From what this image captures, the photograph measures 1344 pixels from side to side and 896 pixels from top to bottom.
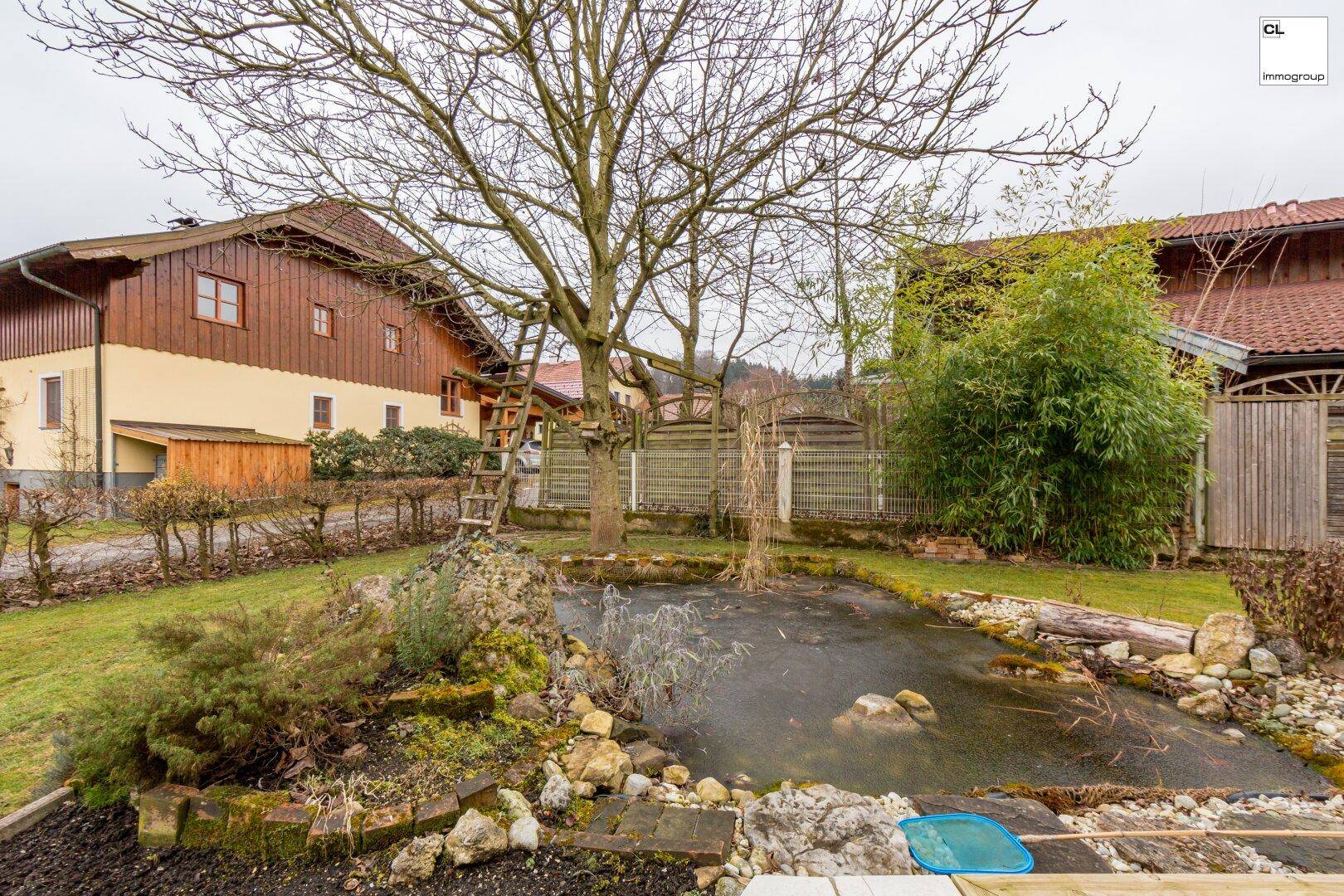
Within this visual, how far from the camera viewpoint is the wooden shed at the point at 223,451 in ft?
34.9

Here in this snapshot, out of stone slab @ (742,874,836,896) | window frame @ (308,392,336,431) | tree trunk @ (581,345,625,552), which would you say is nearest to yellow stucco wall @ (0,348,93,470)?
window frame @ (308,392,336,431)

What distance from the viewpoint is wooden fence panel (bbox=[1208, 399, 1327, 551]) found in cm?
639

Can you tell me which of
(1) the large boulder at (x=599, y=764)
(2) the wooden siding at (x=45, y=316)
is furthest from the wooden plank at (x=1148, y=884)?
(2) the wooden siding at (x=45, y=316)

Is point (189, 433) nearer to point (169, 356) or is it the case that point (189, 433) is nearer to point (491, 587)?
point (169, 356)

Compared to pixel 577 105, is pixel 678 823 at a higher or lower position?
lower

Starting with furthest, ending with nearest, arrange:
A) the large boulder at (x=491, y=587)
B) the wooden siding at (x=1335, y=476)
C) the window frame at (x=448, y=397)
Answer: the window frame at (x=448, y=397) < the wooden siding at (x=1335, y=476) < the large boulder at (x=491, y=587)

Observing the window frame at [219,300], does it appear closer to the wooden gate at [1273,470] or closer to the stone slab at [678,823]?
the stone slab at [678,823]

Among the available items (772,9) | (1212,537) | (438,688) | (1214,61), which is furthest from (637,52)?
(1212,537)

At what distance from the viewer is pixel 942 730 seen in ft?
9.96

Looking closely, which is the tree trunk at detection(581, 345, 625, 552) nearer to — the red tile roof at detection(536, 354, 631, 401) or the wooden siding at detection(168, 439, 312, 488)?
the wooden siding at detection(168, 439, 312, 488)

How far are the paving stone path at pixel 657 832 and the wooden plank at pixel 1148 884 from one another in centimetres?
69

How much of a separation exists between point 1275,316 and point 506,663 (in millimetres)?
13474

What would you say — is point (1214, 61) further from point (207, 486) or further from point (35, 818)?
point (207, 486)

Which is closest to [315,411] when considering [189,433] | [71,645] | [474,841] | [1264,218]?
[189,433]
